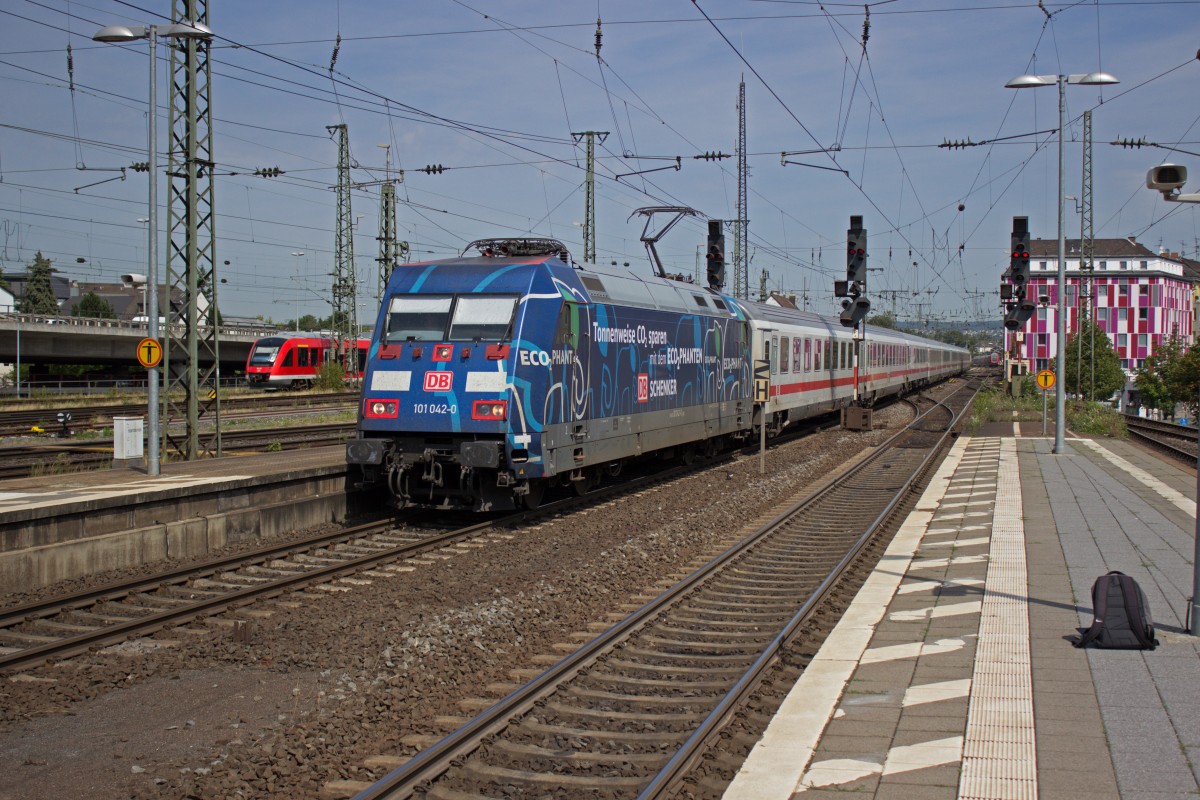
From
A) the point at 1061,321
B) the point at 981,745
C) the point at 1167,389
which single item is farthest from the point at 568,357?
the point at 1167,389

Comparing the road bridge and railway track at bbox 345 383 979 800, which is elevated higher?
the road bridge

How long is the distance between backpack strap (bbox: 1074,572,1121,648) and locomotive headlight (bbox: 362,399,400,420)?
8893mm

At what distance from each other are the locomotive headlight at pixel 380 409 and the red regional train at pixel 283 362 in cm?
4045

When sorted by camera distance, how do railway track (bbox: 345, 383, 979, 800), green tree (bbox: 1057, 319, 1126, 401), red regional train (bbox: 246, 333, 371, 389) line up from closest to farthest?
1. railway track (bbox: 345, 383, 979, 800)
2. green tree (bbox: 1057, 319, 1126, 401)
3. red regional train (bbox: 246, 333, 371, 389)

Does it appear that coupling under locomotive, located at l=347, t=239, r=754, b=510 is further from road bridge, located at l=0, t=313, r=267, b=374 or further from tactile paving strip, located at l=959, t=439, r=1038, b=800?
road bridge, located at l=0, t=313, r=267, b=374

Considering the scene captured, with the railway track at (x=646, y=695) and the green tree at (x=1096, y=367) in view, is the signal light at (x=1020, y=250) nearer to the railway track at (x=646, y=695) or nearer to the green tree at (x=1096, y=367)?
the railway track at (x=646, y=695)

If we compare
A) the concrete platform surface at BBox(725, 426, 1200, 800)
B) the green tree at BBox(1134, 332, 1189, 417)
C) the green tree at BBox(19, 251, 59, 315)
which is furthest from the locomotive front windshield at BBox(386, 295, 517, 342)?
the green tree at BBox(19, 251, 59, 315)

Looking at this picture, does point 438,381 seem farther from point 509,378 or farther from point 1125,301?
point 1125,301

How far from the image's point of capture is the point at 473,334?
45.0ft

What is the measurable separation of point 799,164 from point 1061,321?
8310mm

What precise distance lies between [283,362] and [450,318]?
4243 centimetres

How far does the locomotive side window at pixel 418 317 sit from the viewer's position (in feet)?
46.0

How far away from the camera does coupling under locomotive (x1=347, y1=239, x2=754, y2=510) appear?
527 inches

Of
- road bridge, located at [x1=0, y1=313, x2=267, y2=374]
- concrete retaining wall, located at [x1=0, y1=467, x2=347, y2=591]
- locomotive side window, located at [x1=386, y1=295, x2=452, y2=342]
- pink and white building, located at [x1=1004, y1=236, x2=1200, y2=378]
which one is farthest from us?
pink and white building, located at [x1=1004, y1=236, x2=1200, y2=378]
